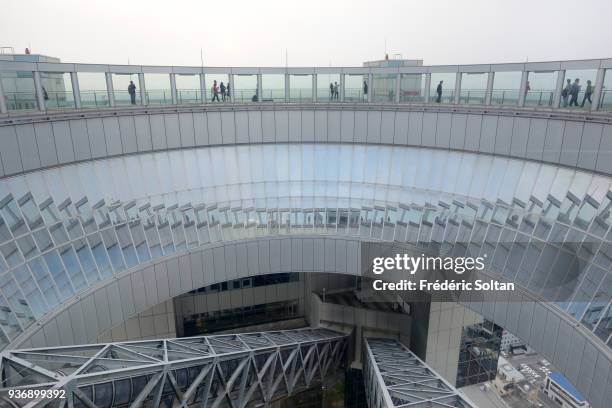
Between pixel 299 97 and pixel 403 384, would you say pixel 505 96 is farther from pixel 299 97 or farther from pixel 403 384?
pixel 403 384

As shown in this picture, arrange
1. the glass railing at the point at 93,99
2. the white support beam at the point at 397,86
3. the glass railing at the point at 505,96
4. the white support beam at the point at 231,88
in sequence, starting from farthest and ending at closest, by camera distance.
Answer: the white support beam at the point at 231,88 → the white support beam at the point at 397,86 → the glass railing at the point at 505,96 → the glass railing at the point at 93,99

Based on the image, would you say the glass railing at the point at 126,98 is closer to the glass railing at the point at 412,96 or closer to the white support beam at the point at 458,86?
the glass railing at the point at 412,96

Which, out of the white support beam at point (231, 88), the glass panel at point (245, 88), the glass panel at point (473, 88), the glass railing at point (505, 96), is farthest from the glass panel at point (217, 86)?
the glass railing at point (505, 96)

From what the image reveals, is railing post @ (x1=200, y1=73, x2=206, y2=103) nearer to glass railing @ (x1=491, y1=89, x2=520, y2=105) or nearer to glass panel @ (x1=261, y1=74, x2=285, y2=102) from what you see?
glass panel @ (x1=261, y1=74, x2=285, y2=102)

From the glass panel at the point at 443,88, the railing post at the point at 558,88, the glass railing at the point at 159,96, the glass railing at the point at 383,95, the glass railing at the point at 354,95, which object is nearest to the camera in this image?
the railing post at the point at 558,88

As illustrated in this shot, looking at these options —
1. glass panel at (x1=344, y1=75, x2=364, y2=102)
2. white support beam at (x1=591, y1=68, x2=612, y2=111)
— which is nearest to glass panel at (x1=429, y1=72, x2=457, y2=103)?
glass panel at (x1=344, y1=75, x2=364, y2=102)

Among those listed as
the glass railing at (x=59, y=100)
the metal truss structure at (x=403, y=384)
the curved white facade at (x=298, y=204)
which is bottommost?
the metal truss structure at (x=403, y=384)

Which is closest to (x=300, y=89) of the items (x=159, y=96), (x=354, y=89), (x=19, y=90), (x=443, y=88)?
(x=354, y=89)

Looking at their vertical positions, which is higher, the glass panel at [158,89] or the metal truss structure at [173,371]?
the glass panel at [158,89]
